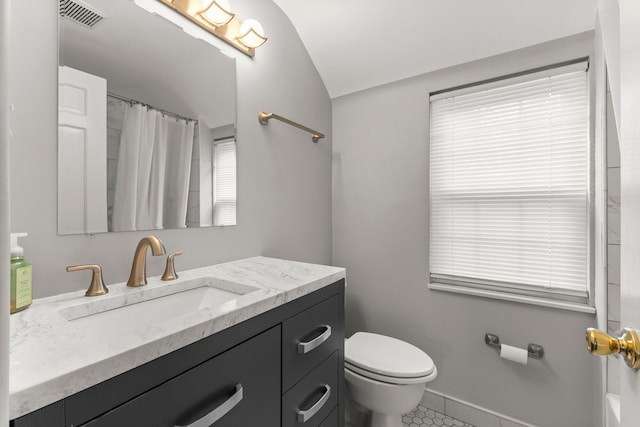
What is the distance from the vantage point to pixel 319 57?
200cm

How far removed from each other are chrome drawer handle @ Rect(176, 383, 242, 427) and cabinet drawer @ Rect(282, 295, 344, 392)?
19 cm

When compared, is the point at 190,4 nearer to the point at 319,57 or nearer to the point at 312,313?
the point at 319,57

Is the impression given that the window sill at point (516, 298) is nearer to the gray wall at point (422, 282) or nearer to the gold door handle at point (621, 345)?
the gray wall at point (422, 282)

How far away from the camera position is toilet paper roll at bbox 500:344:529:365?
4.99ft

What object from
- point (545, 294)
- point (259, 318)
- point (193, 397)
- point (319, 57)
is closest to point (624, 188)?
point (259, 318)

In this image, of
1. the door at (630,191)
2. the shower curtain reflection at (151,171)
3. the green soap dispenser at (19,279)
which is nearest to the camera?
the door at (630,191)

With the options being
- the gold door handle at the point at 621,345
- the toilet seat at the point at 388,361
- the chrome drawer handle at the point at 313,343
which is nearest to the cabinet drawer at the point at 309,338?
the chrome drawer handle at the point at 313,343

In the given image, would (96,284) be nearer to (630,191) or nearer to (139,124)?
(139,124)

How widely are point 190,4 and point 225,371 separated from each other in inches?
55.4

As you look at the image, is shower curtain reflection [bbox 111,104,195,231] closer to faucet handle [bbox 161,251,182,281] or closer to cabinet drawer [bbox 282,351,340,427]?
→ faucet handle [bbox 161,251,182,281]

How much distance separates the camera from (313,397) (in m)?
1.05

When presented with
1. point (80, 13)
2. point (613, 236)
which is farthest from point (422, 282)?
point (80, 13)

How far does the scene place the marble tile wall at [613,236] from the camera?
1.16 metres

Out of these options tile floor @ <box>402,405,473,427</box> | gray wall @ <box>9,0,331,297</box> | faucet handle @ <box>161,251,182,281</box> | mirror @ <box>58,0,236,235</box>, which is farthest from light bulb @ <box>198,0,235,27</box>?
tile floor @ <box>402,405,473,427</box>
